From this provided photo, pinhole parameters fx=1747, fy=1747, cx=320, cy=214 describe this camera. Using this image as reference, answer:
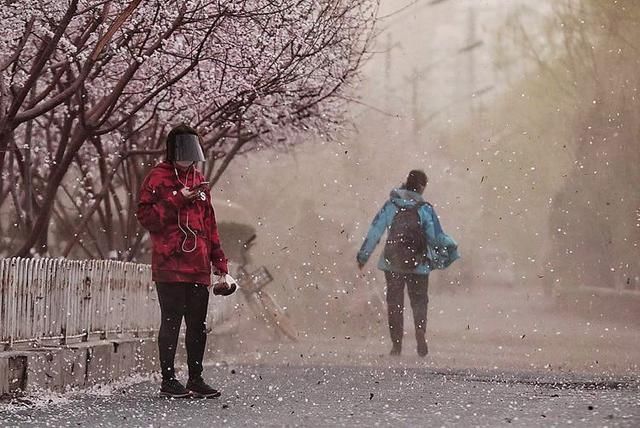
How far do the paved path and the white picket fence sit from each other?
630 millimetres

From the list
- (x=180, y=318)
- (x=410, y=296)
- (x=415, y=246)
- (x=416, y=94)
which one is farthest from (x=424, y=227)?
(x=416, y=94)

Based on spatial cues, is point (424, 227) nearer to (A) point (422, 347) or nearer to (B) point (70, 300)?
(A) point (422, 347)

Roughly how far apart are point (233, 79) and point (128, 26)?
235 centimetres

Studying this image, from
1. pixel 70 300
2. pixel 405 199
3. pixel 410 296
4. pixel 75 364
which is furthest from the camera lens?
pixel 405 199

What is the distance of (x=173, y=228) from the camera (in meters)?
12.7

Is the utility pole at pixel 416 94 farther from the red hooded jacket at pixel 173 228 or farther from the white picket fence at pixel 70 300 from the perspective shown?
the red hooded jacket at pixel 173 228

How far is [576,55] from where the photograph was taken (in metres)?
36.5

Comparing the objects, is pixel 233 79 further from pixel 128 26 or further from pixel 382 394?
pixel 382 394

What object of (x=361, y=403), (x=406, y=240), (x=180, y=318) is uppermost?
(x=406, y=240)

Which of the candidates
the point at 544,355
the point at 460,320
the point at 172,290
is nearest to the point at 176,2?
the point at 172,290

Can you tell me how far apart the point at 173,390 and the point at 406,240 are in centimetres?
655

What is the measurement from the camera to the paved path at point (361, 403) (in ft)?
36.3

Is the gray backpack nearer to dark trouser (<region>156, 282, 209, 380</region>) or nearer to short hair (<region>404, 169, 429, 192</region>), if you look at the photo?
short hair (<region>404, 169, 429, 192</region>)

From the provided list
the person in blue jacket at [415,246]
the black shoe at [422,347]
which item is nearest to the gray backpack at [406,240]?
the person in blue jacket at [415,246]
